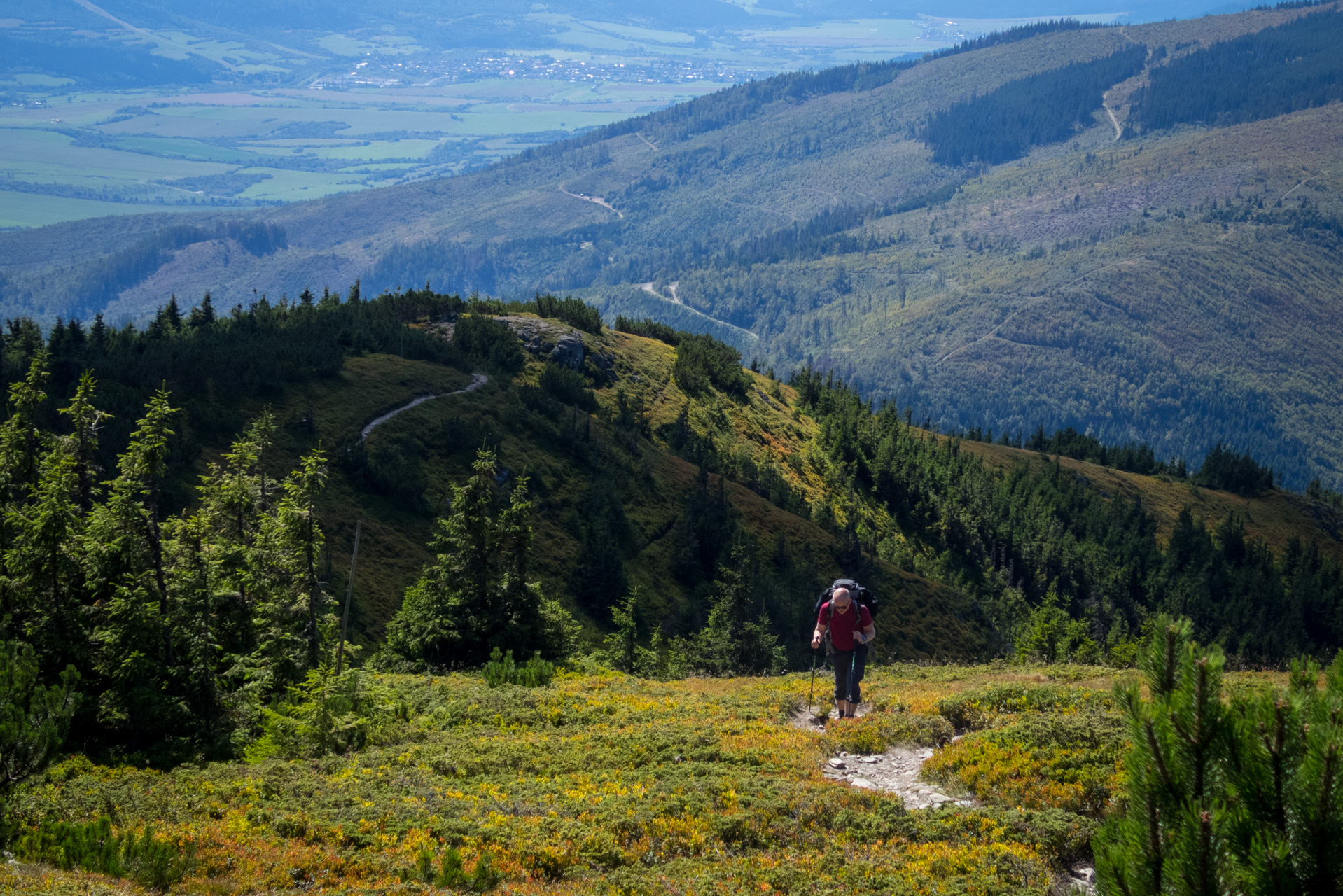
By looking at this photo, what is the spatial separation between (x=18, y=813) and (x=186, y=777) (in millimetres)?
3720

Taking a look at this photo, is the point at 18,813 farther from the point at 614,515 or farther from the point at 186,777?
the point at 614,515

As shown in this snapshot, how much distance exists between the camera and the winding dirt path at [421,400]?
62.8 m

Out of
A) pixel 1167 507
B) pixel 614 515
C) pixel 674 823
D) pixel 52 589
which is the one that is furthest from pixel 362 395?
pixel 1167 507

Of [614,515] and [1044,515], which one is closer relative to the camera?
[614,515]

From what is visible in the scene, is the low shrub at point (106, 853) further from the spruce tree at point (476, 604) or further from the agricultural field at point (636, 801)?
the spruce tree at point (476, 604)

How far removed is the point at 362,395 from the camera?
68000mm

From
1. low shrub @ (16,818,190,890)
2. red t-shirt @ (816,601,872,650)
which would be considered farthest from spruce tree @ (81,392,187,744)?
red t-shirt @ (816,601,872,650)

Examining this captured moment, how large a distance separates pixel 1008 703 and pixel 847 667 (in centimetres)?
370

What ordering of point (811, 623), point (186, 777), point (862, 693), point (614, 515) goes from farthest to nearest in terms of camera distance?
point (614, 515), point (811, 623), point (862, 693), point (186, 777)

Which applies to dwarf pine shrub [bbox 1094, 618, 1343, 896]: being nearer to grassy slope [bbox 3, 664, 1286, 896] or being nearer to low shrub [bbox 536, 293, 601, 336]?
grassy slope [bbox 3, 664, 1286, 896]

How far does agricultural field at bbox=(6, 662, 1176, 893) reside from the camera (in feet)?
40.7

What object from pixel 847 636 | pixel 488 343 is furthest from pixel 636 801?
pixel 488 343

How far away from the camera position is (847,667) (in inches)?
758

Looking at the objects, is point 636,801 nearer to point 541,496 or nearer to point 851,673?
point 851,673
